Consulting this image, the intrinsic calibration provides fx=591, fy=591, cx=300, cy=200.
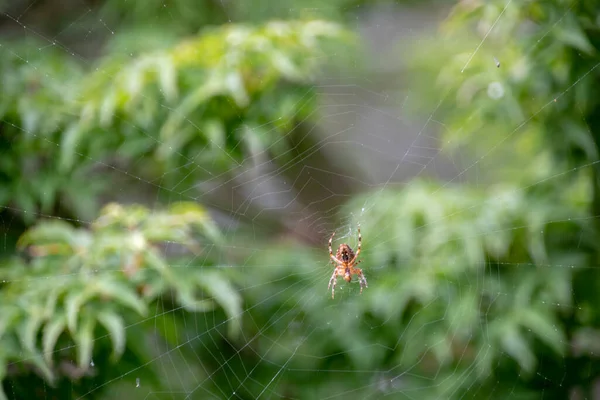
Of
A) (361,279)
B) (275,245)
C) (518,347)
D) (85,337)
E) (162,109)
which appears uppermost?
(162,109)

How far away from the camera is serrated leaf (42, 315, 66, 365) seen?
1.59m

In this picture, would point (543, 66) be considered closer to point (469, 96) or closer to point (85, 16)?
point (469, 96)

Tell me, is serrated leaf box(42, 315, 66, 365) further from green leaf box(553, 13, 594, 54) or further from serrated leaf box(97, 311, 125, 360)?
green leaf box(553, 13, 594, 54)

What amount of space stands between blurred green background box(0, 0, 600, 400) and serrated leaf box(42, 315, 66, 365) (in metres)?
0.01

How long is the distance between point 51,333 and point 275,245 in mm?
1033

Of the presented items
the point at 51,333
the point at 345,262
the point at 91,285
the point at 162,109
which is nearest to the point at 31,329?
the point at 51,333

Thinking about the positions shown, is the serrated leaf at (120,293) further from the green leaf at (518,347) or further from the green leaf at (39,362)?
the green leaf at (518,347)

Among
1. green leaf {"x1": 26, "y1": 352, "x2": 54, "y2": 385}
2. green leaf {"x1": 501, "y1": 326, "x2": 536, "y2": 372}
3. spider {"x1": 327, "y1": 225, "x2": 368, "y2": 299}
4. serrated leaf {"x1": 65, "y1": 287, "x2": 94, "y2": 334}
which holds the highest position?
spider {"x1": 327, "y1": 225, "x2": 368, "y2": 299}

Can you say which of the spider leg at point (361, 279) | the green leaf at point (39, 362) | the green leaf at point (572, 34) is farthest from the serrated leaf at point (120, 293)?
the green leaf at point (572, 34)

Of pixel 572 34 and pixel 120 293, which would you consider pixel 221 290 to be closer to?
pixel 120 293

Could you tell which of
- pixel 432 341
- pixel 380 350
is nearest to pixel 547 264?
pixel 432 341

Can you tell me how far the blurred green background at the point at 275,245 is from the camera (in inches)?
72.3

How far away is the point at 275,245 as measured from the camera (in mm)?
2447

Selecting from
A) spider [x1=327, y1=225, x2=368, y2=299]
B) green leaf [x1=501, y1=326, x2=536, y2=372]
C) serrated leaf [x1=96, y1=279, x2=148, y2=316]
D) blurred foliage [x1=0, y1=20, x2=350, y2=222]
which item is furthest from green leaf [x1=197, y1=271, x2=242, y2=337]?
spider [x1=327, y1=225, x2=368, y2=299]
